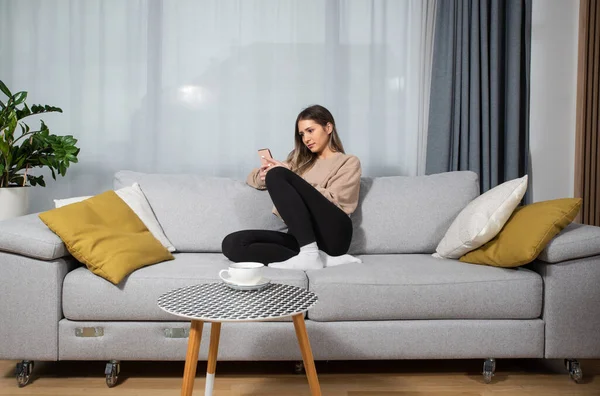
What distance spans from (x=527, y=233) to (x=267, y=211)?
1251 millimetres

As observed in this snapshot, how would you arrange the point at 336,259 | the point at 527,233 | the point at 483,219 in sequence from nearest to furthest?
the point at 527,233 → the point at 483,219 → the point at 336,259

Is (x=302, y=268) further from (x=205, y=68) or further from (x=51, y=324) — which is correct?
(x=205, y=68)

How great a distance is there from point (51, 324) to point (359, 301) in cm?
119

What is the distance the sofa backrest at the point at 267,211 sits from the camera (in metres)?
2.86

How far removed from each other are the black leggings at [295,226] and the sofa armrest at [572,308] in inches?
35.4

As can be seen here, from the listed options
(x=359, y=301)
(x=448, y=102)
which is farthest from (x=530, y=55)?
Result: (x=359, y=301)

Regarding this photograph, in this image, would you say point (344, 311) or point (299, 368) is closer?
point (344, 311)

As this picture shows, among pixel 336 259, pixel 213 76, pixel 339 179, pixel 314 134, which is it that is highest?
pixel 213 76

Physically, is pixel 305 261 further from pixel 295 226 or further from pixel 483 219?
pixel 483 219

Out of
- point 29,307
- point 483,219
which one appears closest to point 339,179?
point 483,219

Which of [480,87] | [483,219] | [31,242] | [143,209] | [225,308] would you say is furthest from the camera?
[480,87]

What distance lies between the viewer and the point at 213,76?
3574 mm

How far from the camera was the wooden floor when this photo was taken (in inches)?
86.4

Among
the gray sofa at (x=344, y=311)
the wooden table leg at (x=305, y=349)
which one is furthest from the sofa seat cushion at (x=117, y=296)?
the wooden table leg at (x=305, y=349)
